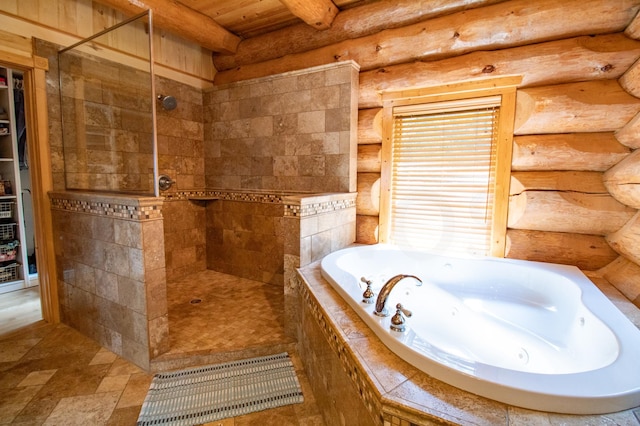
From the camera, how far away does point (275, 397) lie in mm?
1692

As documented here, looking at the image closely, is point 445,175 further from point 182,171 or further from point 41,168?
point 41,168

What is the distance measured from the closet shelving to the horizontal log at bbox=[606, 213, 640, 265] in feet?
17.4

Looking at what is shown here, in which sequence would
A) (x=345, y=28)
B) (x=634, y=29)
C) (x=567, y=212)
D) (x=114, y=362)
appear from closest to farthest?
(x=634, y=29) → (x=114, y=362) → (x=567, y=212) → (x=345, y=28)

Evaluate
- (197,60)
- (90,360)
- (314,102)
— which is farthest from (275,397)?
(197,60)

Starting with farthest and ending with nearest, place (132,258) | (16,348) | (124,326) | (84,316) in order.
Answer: (84,316) → (16,348) → (124,326) → (132,258)

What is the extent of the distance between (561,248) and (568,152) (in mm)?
705

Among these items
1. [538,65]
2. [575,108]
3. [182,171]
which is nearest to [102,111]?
[182,171]

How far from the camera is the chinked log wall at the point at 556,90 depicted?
1.98m

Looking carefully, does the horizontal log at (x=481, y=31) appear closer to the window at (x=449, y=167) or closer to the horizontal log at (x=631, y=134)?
the window at (x=449, y=167)

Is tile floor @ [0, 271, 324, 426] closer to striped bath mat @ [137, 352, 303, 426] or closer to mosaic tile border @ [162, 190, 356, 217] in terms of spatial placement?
striped bath mat @ [137, 352, 303, 426]

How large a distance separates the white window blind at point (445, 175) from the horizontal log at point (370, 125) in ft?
0.46

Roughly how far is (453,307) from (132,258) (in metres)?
2.17

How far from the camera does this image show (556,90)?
216 centimetres

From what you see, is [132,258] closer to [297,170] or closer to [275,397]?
[275,397]
